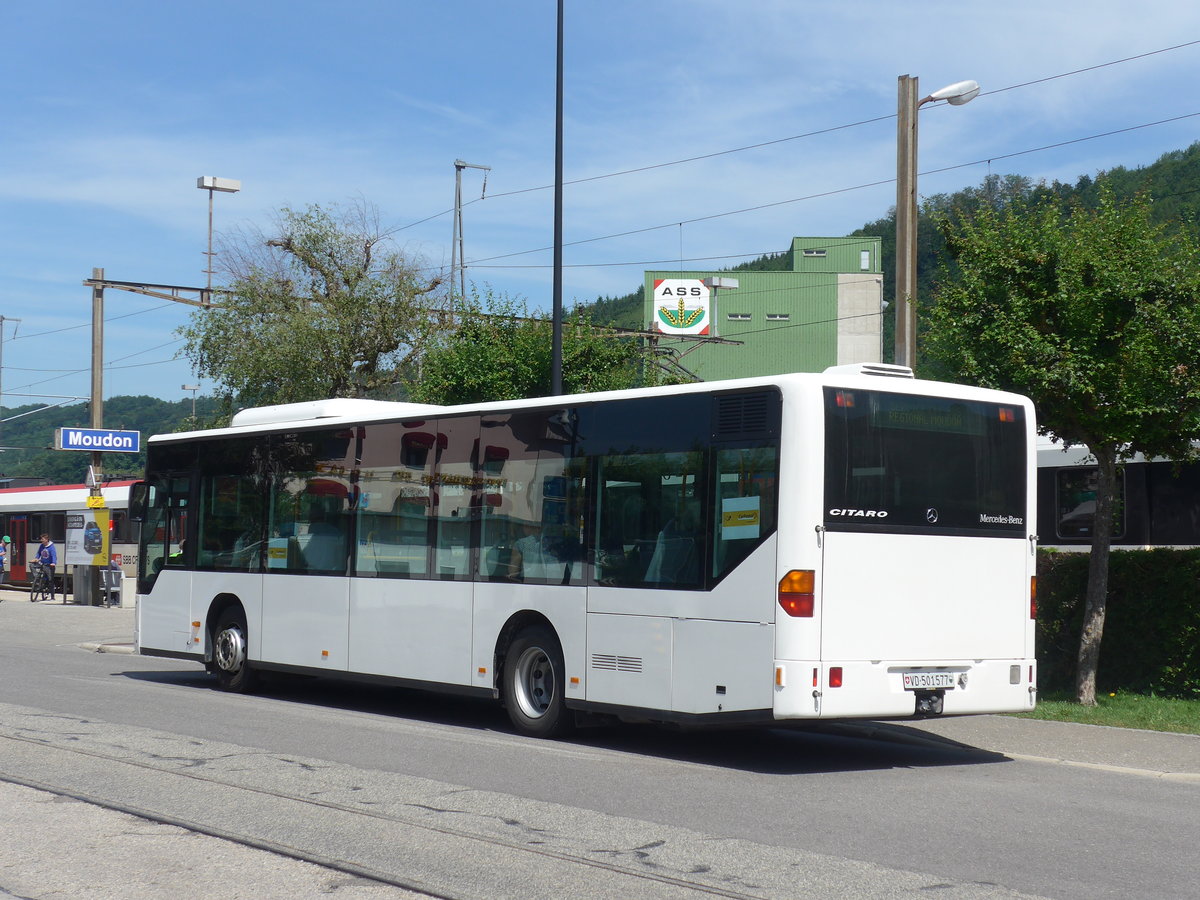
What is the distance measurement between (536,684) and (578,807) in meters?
3.97

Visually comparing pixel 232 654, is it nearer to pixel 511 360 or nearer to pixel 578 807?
pixel 578 807

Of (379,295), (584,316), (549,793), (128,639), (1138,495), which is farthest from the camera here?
(379,295)

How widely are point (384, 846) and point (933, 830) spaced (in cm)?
309

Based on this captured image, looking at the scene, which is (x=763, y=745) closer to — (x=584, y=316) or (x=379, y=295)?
(x=584, y=316)

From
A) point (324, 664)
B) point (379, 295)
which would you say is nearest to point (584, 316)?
point (379, 295)

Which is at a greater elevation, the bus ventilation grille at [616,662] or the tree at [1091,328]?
the tree at [1091,328]

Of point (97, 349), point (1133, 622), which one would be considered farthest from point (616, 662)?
point (97, 349)

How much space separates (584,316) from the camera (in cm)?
2955

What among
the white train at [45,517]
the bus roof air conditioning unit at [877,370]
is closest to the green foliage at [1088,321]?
the bus roof air conditioning unit at [877,370]

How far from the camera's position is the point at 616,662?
11.4 m

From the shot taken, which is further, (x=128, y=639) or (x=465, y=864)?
(x=128, y=639)

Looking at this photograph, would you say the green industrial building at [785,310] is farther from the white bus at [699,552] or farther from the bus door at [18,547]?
the white bus at [699,552]

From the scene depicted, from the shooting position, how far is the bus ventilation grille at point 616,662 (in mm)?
11242

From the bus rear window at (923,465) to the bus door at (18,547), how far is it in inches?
1596
